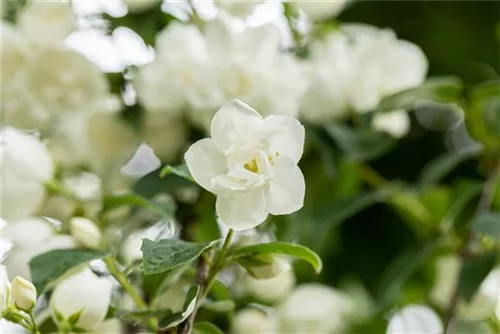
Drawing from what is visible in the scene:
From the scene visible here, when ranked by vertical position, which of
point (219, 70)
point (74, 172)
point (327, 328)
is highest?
point (219, 70)

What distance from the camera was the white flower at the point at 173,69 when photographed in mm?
568

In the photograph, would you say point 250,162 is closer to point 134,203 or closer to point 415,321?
point 134,203

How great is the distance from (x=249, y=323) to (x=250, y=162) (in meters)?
0.27

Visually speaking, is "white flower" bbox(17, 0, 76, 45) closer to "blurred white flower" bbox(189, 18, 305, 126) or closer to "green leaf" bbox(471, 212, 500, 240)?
"blurred white flower" bbox(189, 18, 305, 126)

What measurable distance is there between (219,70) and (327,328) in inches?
9.9

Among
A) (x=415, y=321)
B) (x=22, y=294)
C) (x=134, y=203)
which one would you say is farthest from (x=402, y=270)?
(x=22, y=294)

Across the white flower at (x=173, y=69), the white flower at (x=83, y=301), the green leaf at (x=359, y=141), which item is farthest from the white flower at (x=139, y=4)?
the white flower at (x=83, y=301)

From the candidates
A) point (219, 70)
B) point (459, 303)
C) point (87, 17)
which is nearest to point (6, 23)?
point (87, 17)

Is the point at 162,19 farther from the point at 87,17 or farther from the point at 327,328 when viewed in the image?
the point at 327,328

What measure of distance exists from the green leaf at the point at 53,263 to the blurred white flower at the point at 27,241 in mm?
39

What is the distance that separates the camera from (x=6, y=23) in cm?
59

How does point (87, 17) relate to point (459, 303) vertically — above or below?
above

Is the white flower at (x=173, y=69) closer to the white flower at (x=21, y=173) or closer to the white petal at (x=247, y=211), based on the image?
the white flower at (x=21, y=173)

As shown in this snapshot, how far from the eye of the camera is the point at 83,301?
39cm
